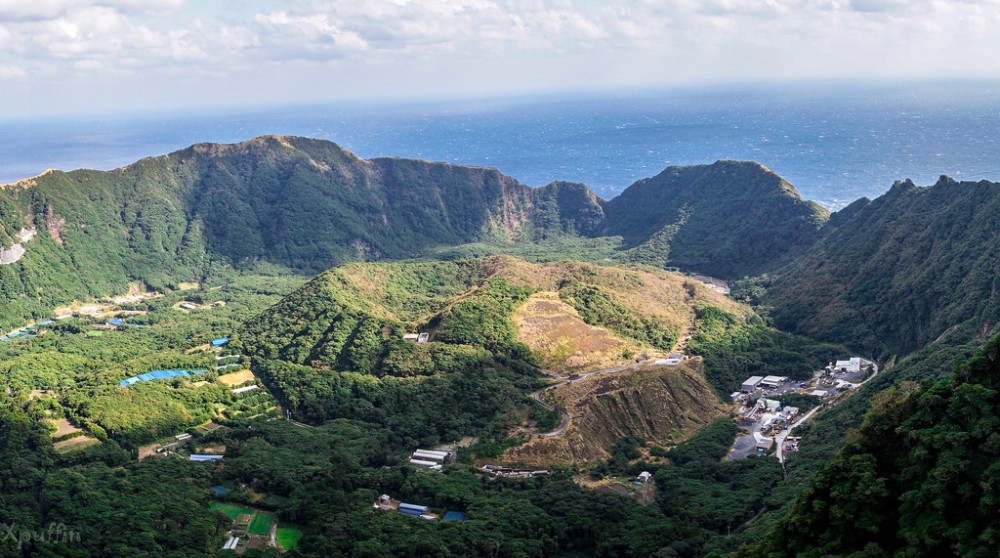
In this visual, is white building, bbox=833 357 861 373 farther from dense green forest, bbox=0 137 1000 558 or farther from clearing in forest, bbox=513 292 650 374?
clearing in forest, bbox=513 292 650 374

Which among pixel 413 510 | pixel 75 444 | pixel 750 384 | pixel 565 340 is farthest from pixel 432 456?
pixel 750 384

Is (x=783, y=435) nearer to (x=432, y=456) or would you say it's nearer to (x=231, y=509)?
(x=432, y=456)

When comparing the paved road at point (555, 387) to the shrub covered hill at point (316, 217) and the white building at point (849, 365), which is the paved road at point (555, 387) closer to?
the white building at point (849, 365)

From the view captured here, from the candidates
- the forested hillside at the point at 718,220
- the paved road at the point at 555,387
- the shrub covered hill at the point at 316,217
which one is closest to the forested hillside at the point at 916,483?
the paved road at the point at 555,387

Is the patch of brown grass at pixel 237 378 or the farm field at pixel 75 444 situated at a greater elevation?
the farm field at pixel 75 444

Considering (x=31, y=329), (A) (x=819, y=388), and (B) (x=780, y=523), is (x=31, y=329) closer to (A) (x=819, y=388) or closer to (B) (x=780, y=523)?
(A) (x=819, y=388)
